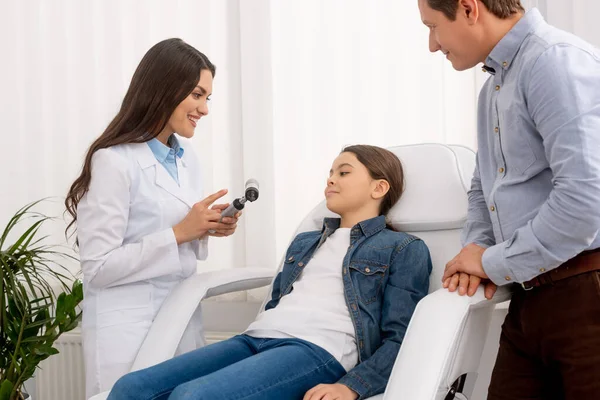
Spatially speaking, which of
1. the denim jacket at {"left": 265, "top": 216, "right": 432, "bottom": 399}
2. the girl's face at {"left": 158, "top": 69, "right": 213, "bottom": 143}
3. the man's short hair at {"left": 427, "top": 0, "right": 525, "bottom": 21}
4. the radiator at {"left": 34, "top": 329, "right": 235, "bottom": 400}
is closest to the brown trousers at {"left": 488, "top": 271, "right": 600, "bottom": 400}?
the denim jacket at {"left": 265, "top": 216, "right": 432, "bottom": 399}

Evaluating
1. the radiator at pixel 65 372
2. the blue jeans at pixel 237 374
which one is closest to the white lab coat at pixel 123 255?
the blue jeans at pixel 237 374

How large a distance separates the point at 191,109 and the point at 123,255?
395 mm

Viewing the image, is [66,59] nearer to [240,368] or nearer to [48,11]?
[48,11]

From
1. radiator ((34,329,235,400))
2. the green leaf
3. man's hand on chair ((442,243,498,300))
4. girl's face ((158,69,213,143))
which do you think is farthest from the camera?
radiator ((34,329,235,400))

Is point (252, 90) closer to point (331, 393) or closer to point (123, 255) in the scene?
point (123, 255)

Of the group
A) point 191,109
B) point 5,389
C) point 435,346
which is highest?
point 191,109

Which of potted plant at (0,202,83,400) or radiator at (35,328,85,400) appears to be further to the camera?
radiator at (35,328,85,400)

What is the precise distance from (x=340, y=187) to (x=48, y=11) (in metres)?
1.47

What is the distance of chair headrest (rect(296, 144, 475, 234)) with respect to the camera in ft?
5.43

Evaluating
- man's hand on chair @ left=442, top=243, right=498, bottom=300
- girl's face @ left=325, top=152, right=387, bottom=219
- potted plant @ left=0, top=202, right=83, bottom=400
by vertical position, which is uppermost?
girl's face @ left=325, top=152, right=387, bottom=219

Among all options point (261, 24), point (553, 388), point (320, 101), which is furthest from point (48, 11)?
point (553, 388)

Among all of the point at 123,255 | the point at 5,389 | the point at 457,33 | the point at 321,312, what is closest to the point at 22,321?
the point at 5,389

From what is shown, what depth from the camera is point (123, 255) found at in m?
1.64

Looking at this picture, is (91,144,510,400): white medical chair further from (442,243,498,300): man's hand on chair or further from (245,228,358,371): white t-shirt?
(245,228,358,371): white t-shirt
